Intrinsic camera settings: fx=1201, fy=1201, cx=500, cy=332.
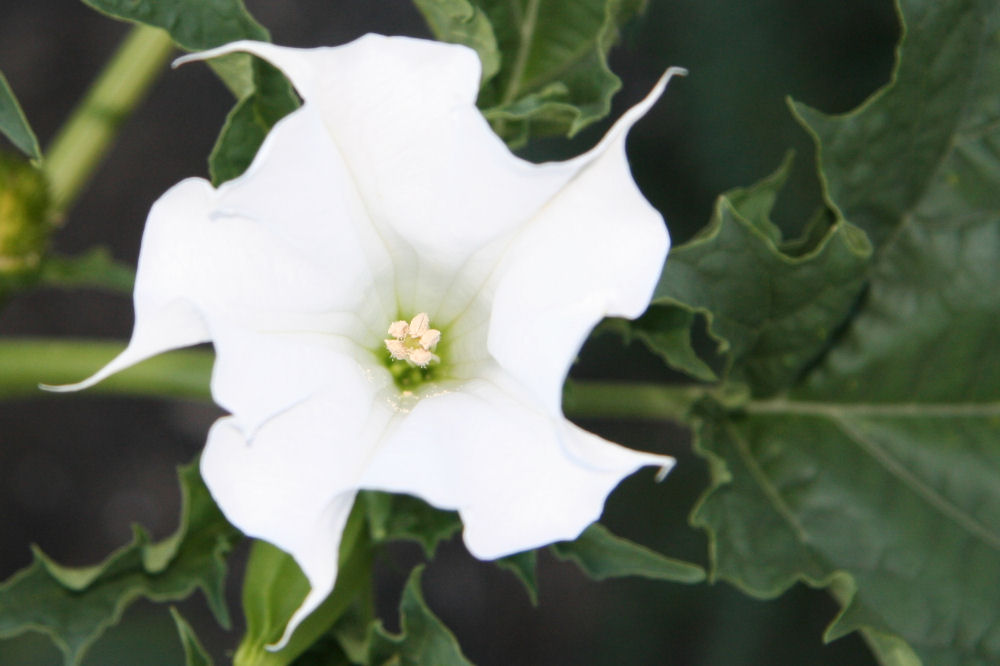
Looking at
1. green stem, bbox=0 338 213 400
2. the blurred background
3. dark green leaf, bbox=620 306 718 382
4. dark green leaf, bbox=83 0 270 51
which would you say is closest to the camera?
dark green leaf, bbox=83 0 270 51

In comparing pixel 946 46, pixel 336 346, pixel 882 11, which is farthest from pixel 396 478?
pixel 882 11

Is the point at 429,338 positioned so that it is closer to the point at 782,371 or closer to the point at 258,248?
the point at 258,248

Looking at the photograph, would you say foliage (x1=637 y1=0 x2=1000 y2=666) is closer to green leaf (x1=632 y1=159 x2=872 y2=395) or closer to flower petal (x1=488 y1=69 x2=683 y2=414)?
green leaf (x1=632 y1=159 x2=872 y2=395)

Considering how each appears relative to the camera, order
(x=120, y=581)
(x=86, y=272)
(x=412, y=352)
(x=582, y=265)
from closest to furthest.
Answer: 1. (x=582, y=265)
2. (x=412, y=352)
3. (x=120, y=581)
4. (x=86, y=272)

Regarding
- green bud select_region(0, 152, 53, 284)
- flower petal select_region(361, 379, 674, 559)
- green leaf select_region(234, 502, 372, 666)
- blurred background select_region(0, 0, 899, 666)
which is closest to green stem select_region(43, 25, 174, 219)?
green bud select_region(0, 152, 53, 284)

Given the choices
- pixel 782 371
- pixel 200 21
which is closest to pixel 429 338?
pixel 200 21

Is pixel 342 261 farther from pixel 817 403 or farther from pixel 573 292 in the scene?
pixel 817 403

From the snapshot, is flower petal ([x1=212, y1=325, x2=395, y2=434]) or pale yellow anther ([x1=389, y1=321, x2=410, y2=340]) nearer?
flower petal ([x1=212, y1=325, x2=395, y2=434])
